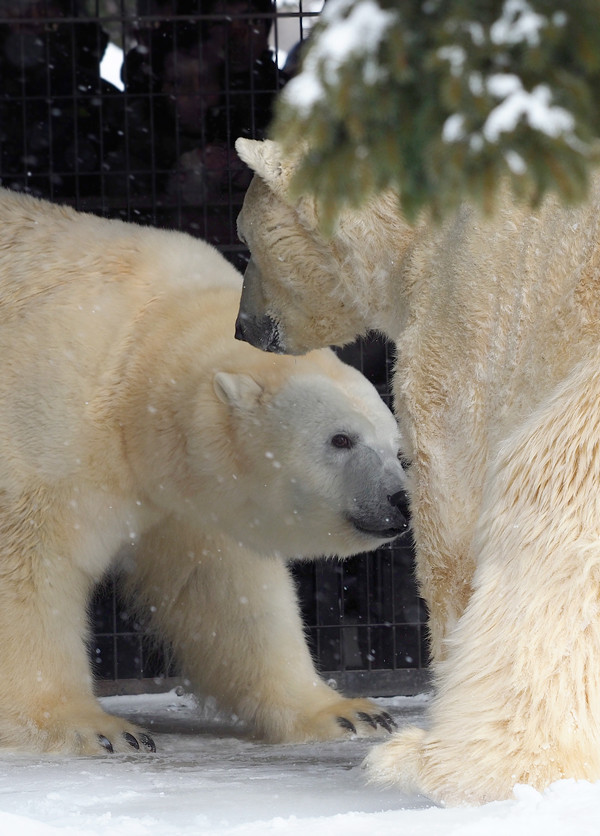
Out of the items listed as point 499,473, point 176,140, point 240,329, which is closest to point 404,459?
point 499,473

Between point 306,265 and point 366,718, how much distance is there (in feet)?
4.50

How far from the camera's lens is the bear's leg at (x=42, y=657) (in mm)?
3043

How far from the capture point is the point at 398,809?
1.80 metres

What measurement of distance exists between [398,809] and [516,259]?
0.94m

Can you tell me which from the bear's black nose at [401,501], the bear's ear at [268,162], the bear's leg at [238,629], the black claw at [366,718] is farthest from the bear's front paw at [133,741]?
the bear's ear at [268,162]

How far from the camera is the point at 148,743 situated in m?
3.05

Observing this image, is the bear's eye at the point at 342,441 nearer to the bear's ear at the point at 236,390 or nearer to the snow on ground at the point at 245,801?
the bear's ear at the point at 236,390

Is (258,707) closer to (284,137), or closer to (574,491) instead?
(574,491)

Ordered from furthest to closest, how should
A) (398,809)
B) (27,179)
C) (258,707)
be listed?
(27,179)
(258,707)
(398,809)

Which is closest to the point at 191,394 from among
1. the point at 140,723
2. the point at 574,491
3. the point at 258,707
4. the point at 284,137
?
the point at 258,707

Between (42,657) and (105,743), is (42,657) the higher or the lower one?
the higher one

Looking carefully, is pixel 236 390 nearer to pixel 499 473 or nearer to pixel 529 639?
pixel 499 473

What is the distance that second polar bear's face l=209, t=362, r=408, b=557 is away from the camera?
123 inches

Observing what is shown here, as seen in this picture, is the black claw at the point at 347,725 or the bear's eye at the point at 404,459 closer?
the bear's eye at the point at 404,459
